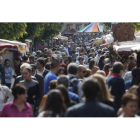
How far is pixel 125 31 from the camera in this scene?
2039 cm

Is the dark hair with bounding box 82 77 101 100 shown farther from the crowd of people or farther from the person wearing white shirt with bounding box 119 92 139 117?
the person wearing white shirt with bounding box 119 92 139 117

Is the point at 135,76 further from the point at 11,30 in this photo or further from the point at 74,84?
the point at 11,30

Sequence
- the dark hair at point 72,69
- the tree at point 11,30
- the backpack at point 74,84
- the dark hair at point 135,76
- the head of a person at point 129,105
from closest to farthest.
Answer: the head of a person at point 129,105, the backpack at point 74,84, the dark hair at point 72,69, the dark hair at point 135,76, the tree at point 11,30

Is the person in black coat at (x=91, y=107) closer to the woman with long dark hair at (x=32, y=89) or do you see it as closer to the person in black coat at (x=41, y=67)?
the woman with long dark hair at (x=32, y=89)

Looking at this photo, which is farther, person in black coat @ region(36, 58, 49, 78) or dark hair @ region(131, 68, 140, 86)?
person in black coat @ region(36, 58, 49, 78)

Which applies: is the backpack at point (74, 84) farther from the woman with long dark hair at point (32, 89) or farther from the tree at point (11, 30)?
the tree at point (11, 30)

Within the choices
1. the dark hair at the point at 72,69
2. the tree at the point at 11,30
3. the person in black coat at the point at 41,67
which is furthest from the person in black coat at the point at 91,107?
the tree at the point at 11,30

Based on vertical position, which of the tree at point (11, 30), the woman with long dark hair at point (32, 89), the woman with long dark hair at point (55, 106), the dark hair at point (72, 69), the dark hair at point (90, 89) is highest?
the tree at point (11, 30)

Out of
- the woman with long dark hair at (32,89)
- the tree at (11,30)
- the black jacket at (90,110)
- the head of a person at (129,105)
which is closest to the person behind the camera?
the black jacket at (90,110)

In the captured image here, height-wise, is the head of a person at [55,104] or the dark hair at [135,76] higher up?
the head of a person at [55,104]

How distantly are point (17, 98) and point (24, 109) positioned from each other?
0.69 ft

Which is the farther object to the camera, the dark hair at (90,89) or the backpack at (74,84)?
the backpack at (74,84)

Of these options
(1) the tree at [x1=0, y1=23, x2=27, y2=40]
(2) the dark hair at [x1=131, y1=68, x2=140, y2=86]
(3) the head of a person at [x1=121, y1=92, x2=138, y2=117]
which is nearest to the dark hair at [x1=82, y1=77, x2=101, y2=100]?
(3) the head of a person at [x1=121, y1=92, x2=138, y2=117]
